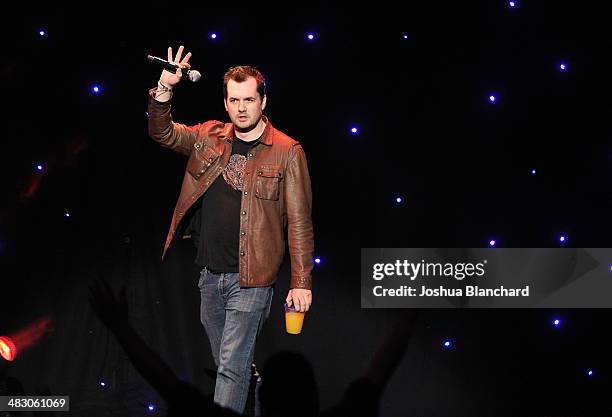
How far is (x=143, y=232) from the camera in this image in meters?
5.31

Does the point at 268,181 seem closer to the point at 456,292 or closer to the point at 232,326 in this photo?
the point at 232,326

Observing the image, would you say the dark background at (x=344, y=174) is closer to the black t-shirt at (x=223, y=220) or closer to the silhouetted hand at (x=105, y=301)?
the silhouetted hand at (x=105, y=301)

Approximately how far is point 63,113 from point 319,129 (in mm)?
1646

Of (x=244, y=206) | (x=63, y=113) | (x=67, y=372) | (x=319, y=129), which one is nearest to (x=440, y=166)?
(x=319, y=129)

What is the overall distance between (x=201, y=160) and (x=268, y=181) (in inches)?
15.5

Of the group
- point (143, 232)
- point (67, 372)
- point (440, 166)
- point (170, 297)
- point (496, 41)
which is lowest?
point (67, 372)

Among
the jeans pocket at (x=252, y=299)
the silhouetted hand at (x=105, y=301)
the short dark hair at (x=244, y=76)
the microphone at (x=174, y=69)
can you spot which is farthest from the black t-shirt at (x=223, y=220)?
the silhouetted hand at (x=105, y=301)

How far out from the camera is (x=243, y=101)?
413 centimetres

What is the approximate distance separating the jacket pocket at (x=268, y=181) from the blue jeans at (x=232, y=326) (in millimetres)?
432

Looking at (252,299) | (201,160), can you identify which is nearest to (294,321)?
(252,299)

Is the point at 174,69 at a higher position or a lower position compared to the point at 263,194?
higher

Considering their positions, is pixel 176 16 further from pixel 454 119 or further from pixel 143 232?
pixel 454 119

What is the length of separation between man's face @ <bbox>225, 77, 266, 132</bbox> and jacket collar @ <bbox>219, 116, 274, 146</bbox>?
0.12 meters

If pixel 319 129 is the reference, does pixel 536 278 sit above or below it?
below
